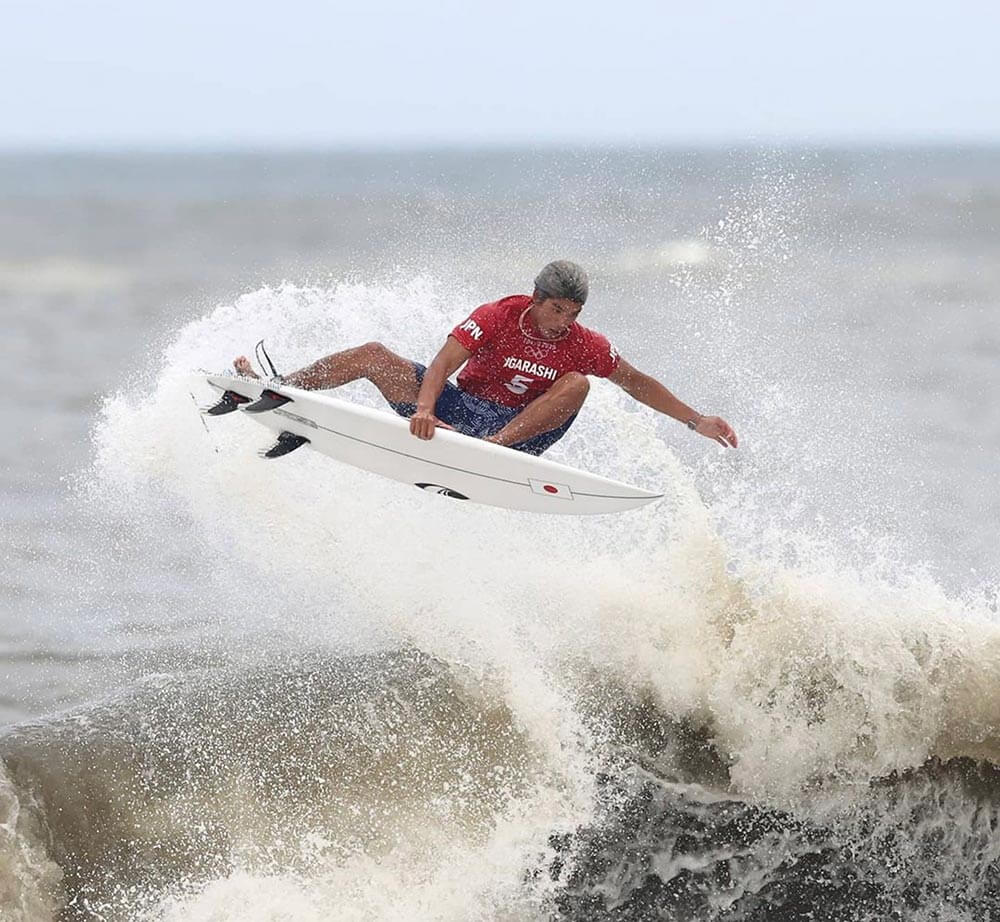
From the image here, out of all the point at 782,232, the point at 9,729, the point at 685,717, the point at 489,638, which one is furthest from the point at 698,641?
the point at 782,232

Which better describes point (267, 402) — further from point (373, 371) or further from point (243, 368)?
point (373, 371)

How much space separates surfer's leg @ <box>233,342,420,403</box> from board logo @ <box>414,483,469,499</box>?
18.4 inches

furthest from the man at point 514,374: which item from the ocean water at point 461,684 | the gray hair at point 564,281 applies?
the ocean water at point 461,684

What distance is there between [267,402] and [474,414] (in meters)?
1.14

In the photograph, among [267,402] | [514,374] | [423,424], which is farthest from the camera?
[267,402]

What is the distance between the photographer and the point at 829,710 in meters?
6.12

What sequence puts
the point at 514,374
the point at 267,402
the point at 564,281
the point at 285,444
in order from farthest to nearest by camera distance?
1. the point at 285,444
2. the point at 267,402
3. the point at 514,374
4. the point at 564,281

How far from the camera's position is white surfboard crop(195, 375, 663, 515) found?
253 inches

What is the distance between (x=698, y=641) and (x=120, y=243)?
135 ft

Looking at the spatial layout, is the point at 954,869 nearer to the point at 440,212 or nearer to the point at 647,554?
the point at 647,554

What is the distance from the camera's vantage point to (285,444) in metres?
7.08

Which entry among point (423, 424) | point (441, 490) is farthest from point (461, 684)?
point (423, 424)

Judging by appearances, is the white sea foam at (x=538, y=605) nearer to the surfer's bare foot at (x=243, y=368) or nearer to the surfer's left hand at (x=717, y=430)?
the surfer's left hand at (x=717, y=430)

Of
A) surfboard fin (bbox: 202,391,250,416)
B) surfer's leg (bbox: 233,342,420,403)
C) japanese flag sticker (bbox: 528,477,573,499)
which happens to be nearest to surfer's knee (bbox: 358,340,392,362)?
surfer's leg (bbox: 233,342,420,403)
